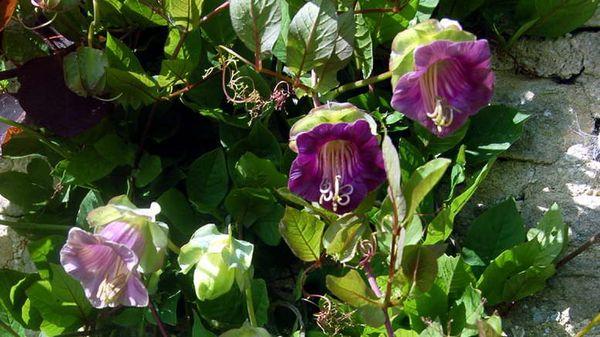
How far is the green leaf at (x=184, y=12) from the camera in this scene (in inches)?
37.0

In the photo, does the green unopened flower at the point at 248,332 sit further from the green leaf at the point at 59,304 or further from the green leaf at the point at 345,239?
the green leaf at the point at 59,304

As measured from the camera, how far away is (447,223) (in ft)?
2.98

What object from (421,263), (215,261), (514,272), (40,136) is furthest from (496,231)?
(40,136)

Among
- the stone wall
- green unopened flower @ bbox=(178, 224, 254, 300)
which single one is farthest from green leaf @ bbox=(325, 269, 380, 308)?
the stone wall

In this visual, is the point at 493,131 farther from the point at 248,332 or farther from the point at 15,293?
the point at 15,293

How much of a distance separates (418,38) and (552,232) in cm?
28

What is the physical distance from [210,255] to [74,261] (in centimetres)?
13

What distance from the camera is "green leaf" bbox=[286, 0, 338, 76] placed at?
85cm

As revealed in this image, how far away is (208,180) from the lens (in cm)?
101

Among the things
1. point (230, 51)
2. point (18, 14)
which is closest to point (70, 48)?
point (18, 14)

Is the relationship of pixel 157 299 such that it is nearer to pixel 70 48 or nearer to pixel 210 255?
pixel 210 255

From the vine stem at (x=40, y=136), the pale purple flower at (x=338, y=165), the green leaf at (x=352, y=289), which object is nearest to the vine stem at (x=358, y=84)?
the pale purple flower at (x=338, y=165)

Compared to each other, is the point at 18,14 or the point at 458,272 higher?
the point at 18,14

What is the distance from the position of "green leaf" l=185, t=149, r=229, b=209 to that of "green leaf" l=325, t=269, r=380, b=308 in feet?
0.86
